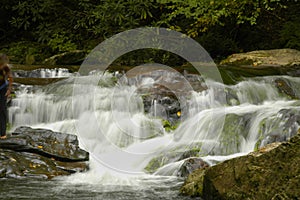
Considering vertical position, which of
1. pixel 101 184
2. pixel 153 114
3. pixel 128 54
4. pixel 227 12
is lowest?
pixel 101 184

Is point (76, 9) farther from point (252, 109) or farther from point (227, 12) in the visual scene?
point (252, 109)

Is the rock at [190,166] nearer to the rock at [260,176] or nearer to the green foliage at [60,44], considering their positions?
the rock at [260,176]

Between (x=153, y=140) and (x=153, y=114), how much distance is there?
0.88m

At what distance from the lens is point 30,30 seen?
787 inches

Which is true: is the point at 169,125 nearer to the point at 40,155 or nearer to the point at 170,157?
the point at 170,157

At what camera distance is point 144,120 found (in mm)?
9078

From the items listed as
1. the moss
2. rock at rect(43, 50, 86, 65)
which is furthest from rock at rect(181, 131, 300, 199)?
rock at rect(43, 50, 86, 65)

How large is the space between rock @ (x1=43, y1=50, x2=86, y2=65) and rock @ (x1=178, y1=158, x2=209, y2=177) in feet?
29.8

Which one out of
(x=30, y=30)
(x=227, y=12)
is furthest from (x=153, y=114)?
(x=30, y=30)

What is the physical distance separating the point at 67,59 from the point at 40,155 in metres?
8.18

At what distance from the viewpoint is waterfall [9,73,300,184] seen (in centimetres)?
743

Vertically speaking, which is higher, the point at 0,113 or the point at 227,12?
the point at 227,12

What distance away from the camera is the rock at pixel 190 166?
6.44m

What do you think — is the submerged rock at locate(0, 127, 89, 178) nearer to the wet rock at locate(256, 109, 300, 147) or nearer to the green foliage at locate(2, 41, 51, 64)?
the wet rock at locate(256, 109, 300, 147)
